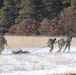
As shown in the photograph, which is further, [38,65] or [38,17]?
[38,17]

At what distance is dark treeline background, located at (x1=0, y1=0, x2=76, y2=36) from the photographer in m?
51.8

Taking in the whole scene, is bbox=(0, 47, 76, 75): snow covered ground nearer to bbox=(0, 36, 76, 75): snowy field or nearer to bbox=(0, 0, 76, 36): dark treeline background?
bbox=(0, 36, 76, 75): snowy field

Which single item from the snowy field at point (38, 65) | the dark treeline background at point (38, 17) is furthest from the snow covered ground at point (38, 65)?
the dark treeline background at point (38, 17)

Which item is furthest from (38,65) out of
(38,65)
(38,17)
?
(38,17)

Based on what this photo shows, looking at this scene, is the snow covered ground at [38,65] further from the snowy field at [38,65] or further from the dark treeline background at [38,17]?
the dark treeline background at [38,17]

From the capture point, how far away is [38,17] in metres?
56.2

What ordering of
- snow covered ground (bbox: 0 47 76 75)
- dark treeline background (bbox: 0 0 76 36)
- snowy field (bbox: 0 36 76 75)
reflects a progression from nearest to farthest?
1. snowy field (bbox: 0 36 76 75)
2. snow covered ground (bbox: 0 47 76 75)
3. dark treeline background (bbox: 0 0 76 36)

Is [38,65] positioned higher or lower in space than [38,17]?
lower

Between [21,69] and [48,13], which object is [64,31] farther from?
[21,69]

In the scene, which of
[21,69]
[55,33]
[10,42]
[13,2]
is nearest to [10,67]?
[21,69]

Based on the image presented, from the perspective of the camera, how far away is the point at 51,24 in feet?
173

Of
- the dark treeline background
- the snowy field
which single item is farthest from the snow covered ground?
the dark treeline background

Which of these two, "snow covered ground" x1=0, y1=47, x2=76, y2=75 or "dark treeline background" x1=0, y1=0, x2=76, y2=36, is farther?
"dark treeline background" x1=0, y1=0, x2=76, y2=36

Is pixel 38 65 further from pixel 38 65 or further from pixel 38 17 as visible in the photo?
pixel 38 17
